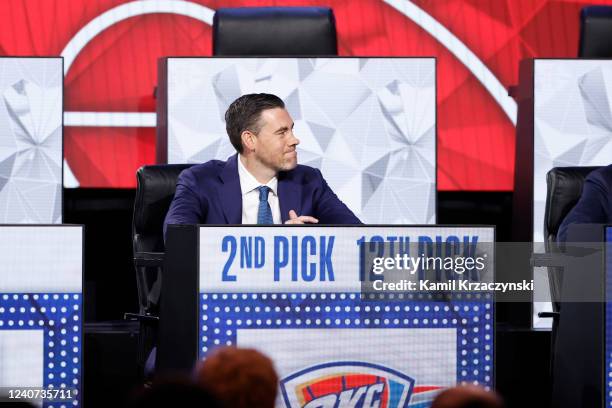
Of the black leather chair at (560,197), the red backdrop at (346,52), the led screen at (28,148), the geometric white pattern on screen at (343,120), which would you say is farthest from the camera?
the red backdrop at (346,52)

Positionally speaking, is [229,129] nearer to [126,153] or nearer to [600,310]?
[600,310]

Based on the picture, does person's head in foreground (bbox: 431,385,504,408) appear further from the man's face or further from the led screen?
the led screen

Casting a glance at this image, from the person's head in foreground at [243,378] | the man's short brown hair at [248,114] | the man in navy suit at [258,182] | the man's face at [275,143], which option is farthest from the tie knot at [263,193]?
the person's head in foreground at [243,378]

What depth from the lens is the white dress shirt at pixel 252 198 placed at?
3678 mm

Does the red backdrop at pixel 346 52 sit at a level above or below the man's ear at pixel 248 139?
above

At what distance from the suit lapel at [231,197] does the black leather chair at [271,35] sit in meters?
1.62

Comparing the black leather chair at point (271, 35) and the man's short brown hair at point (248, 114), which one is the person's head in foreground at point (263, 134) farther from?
the black leather chair at point (271, 35)

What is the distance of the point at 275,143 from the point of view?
3.79 m

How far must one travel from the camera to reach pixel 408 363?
9.17 ft

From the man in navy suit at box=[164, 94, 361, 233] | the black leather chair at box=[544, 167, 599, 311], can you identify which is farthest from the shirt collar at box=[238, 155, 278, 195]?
the black leather chair at box=[544, 167, 599, 311]

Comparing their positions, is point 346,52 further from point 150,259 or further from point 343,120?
point 150,259

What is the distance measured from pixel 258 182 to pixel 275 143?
0.52ft

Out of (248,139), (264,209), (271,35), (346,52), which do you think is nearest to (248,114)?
(248,139)

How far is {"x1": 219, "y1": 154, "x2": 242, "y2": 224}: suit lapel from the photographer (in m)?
3.62
